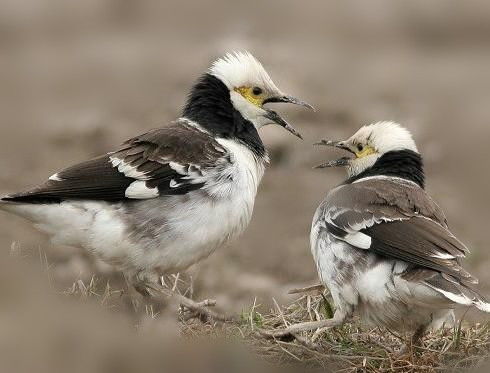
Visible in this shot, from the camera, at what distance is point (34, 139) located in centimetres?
1534

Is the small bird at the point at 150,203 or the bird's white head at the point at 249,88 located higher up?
the bird's white head at the point at 249,88

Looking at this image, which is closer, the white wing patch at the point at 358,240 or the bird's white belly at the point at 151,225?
the white wing patch at the point at 358,240

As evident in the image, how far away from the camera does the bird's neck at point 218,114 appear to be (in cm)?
995

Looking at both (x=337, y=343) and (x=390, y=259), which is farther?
(x=337, y=343)

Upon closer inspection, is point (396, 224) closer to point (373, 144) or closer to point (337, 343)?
point (337, 343)

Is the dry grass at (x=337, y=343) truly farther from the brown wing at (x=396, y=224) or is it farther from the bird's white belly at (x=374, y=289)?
the brown wing at (x=396, y=224)

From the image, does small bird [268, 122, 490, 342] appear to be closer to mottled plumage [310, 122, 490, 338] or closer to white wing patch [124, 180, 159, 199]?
mottled plumage [310, 122, 490, 338]

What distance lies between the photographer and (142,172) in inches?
370

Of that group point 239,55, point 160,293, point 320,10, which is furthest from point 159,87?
point 160,293

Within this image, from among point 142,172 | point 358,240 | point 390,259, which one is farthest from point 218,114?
point 390,259

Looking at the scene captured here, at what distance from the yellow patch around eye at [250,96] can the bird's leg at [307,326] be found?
2.09 metres

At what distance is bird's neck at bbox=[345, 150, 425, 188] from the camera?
10.0 m

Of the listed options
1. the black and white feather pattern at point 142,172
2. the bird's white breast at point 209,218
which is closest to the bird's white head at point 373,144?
the bird's white breast at point 209,218

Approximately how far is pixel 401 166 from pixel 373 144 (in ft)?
1.09
